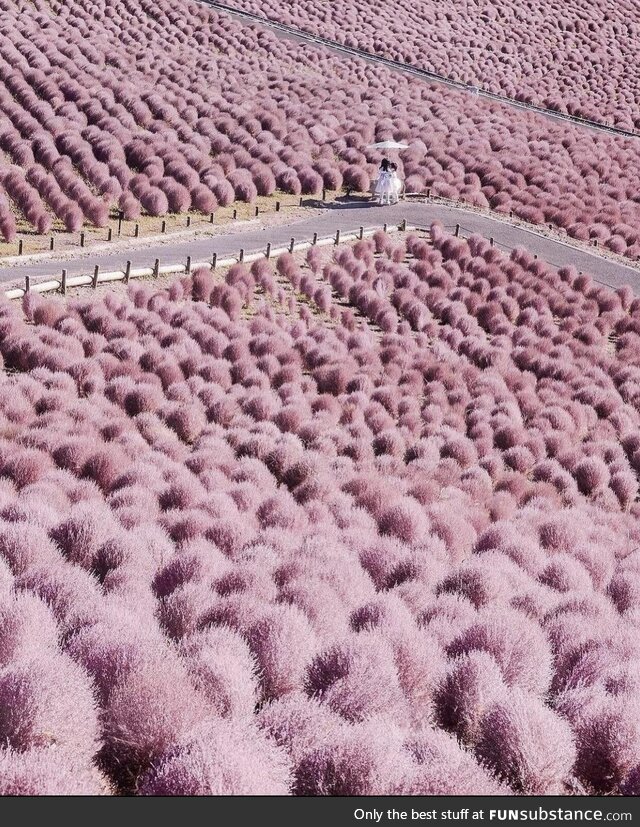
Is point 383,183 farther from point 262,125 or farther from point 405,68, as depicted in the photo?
point 405,68

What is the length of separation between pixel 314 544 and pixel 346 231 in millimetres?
14395

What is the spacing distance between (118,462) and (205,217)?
12.9m

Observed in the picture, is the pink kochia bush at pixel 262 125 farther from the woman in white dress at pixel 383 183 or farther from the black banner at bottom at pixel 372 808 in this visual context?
the black banner at bottom at pixel 372 808

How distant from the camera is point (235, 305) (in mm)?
15305

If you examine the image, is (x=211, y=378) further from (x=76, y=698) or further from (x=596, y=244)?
(x=596, y=244)

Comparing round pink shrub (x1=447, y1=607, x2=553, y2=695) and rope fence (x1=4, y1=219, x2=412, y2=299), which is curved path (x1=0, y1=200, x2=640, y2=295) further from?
round pink shrub (x1=447, y1=607, x2=553, y2=695)

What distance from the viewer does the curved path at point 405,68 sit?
37312mm

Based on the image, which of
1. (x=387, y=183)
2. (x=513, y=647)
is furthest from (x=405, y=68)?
(x=513, y=647)

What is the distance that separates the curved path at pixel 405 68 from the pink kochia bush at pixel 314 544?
22869 mm

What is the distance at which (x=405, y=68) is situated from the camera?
1598 inches

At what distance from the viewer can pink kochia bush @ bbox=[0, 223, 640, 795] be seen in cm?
436

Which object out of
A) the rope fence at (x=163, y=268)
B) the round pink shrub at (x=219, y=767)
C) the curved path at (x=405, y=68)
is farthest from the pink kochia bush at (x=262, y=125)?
the round pink shrub at (x=219, y=767)

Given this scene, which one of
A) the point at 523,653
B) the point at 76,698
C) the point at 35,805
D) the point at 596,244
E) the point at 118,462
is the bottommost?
the point at 596,244

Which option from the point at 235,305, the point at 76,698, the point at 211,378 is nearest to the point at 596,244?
the point at 235,305
